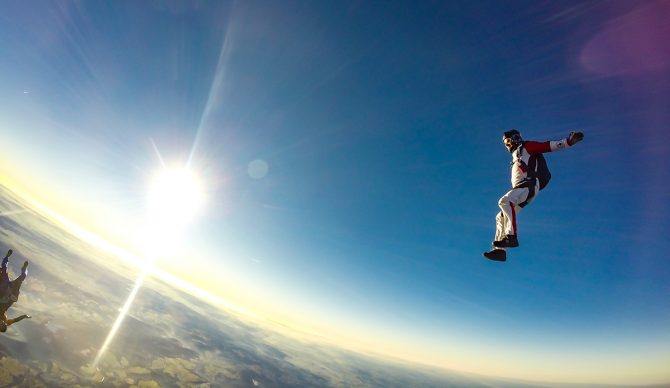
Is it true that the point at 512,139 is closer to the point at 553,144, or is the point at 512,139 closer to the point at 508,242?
the point at 553,144

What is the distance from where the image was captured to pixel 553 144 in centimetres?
664

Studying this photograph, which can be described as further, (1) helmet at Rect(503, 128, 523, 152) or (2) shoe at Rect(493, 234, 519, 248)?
(1) helmet at Rect(503, 128, 523, 152)

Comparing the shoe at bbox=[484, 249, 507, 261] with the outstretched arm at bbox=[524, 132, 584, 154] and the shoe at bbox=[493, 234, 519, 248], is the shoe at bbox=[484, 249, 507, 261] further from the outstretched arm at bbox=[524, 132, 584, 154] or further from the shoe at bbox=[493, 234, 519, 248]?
the outstretched arm at bbox=[524, 132, 584, 154]

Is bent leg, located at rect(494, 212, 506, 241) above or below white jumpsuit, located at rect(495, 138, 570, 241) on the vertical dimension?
below

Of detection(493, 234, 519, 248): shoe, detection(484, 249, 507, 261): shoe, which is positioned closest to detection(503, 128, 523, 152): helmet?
Answer: detection(493, 234, 519, 248): shoe

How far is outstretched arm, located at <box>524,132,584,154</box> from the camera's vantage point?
596 centimetres

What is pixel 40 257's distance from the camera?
136m

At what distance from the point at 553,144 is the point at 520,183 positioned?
1175 mm

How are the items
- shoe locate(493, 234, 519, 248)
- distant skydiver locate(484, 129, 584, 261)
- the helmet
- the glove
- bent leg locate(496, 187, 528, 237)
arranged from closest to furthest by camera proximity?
1. the glove
2. shoe locate(493, 234, 519, 248)
3. distant skydiver locate(484, 129, 584, 261)
4. bent leg locate(496, 187, 528, 237)
5. the helmet

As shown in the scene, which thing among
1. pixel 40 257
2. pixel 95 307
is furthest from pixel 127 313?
pixel 40 257

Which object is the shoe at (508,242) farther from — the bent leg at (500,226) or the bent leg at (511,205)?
the bent leg at (500,226)

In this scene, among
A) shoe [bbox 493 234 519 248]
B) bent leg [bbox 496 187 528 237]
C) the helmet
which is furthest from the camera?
the helmet

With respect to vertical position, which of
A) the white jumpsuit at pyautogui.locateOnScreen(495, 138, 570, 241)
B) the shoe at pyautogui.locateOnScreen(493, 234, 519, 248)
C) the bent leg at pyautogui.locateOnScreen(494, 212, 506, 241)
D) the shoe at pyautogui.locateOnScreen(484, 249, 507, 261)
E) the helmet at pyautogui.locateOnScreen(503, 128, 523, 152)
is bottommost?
the shoe at pyautogui.locateOnScreen(484, 249, 507, 261)

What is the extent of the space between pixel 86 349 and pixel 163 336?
46.9 meters
